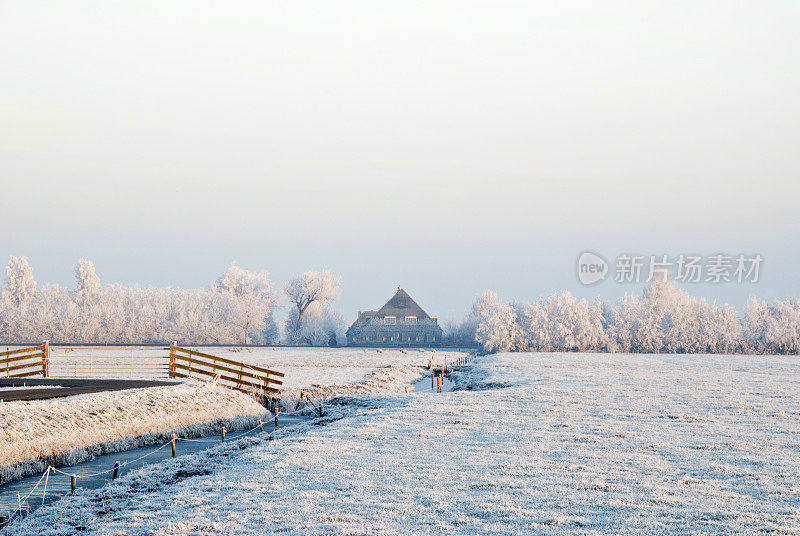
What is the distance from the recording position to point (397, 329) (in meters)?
147

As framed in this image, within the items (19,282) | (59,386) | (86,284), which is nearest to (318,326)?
(86,284)

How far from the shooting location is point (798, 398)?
3622 cm

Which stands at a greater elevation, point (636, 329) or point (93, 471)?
point (636, 329)

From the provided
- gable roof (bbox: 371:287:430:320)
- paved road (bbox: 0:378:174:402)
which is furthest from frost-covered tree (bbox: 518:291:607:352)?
paved road (bbox: 0:378:174:402)

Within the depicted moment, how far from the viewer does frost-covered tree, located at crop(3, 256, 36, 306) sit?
142625 mm

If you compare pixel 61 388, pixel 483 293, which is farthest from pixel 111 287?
pixel 61 388

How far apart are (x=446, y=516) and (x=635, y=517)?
139 inches

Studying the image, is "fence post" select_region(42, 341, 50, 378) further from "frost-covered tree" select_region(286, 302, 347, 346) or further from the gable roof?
the gable roof

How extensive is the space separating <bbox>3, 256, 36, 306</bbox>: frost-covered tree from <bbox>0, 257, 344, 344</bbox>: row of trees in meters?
0.18

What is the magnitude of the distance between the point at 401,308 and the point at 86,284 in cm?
6261

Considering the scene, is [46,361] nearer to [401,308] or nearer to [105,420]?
[105,420]

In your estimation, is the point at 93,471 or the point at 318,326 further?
the point at 318,326

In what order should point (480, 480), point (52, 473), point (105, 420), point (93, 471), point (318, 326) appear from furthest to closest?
point (318, 326)
point (105, 420)
point (93, 471)
point (52, 473)
point (480, 480)

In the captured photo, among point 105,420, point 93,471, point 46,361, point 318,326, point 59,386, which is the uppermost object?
point 318,326
